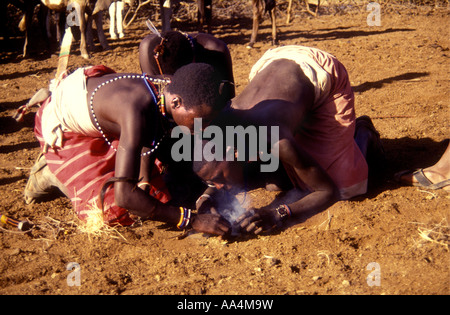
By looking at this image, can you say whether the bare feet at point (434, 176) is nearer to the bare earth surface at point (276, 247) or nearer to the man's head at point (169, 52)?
the bare earth surface at point (276, 247)

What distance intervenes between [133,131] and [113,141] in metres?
0.66

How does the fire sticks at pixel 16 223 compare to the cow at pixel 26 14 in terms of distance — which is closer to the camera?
the fire sticks at pixel 16 223

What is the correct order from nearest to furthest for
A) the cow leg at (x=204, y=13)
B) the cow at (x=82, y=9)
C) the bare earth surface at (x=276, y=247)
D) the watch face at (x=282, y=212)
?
the bare earth surface at (x=276, y=247), the watch face at (x=282, y=212), the cow at (x=82, y=9), the cow leg at (x=204, y=13)

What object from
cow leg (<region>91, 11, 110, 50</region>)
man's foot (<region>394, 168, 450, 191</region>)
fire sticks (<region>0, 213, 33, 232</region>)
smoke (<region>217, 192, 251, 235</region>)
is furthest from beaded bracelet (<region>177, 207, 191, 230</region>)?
cow leg (<region>91, 11, 110, 50</region>)

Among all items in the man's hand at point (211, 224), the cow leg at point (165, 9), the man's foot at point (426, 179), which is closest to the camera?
the man's hand at point (211, 224)

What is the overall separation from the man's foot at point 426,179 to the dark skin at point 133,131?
137 cm

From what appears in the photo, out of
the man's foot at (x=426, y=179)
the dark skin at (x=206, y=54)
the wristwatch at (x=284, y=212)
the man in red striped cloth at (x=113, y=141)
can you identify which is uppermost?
the dark skin at (x=206, y=54)

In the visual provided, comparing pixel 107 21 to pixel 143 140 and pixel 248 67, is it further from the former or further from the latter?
pixel 143 140

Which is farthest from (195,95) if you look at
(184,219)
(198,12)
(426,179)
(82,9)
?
(198,12)

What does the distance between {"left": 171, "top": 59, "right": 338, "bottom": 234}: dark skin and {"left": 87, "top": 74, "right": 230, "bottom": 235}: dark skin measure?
26 centimetres

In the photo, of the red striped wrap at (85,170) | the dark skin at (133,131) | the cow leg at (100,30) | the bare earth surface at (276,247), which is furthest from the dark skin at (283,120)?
the cow leg at (100,30)

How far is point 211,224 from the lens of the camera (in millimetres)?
2822

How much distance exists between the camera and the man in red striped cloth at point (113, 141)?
8.44ft

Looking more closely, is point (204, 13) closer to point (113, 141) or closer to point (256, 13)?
point (256, 13)
